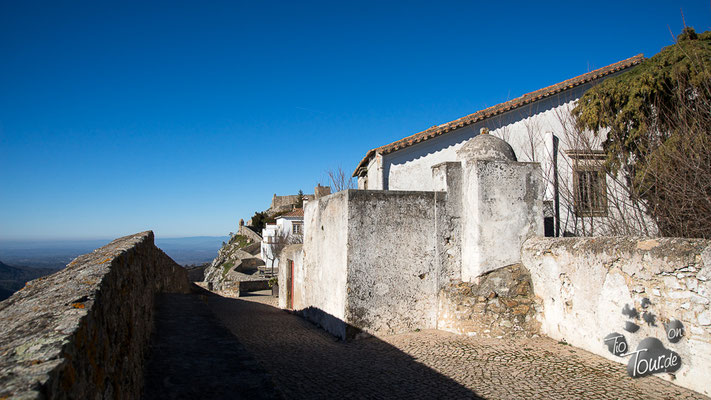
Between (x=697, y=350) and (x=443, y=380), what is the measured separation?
127 inches

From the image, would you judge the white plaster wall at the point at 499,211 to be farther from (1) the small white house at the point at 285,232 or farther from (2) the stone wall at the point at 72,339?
(1) the small white house at the point at 285,232

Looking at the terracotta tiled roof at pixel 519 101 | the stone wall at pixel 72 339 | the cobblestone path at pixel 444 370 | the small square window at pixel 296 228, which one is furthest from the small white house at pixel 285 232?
the stone wall at pixel 72 339

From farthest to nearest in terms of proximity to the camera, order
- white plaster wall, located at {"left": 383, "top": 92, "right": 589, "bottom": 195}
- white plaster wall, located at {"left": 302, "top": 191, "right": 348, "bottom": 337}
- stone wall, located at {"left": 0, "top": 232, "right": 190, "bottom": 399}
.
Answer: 1. white plaster wall, located at {"left": 383, "top": 92, "right": 589, "bottom": 195}
2. white plaster wall, located at {"left": 302, "top": 191, "right": 348, "bottom": 337}
3. stone wall, located at {"left": 0, "top": 232, "right": 190, "bottom": 399}

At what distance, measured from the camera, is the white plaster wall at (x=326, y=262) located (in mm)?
9363

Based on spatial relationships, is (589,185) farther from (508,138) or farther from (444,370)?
(444,370)

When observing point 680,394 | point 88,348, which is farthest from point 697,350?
point 88,348

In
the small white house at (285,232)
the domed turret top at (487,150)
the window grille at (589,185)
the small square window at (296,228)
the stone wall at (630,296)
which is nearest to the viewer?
the stone wall at (630,296)

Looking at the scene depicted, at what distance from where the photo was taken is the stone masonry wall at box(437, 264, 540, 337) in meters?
8.31

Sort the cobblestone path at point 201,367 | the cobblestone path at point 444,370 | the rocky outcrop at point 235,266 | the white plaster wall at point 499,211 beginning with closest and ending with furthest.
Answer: the cobblestone path at point 201,367, the cobblestone path at point 444,370, the white plaster wall at point 499,211, the rocky outcrop at point 235,266

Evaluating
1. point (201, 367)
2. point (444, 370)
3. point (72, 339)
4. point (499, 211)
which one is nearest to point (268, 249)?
point (499, 211)

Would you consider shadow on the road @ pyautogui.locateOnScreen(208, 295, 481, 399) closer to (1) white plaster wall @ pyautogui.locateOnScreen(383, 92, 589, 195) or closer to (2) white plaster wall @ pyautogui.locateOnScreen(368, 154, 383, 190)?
(2) white plaster wall @ pyautogui.locateOnScreen(368, 154, 383, 190)

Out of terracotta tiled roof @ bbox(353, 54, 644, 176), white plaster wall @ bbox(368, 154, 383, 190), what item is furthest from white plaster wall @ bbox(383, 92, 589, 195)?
white plaster wall @ bbox(368, 154, 383, 190)

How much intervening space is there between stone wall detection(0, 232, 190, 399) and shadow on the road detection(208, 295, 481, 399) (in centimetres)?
361

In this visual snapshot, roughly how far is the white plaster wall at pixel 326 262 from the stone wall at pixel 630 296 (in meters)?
3.99
